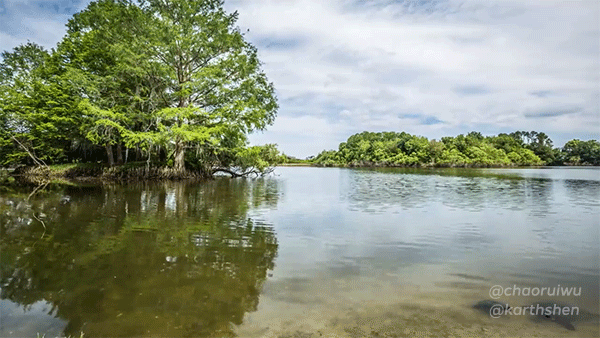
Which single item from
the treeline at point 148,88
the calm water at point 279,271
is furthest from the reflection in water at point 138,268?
the treeline at point 148,88

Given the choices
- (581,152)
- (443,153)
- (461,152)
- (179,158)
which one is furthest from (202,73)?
(581,152)

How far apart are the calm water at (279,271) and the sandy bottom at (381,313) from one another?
0.07ft

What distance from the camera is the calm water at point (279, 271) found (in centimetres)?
391

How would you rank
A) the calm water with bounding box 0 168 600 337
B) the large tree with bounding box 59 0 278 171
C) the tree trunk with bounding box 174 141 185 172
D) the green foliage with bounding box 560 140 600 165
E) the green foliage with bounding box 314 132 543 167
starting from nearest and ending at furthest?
the calm water with bounding box 0 168 600 337
the large tree with bounding box 59 0 278 171
the tree trunk with bounding box 174 141 185 172
the green foliage with bounding box 314 132 543 167
the green foliage with bounding box 560 140 600 165

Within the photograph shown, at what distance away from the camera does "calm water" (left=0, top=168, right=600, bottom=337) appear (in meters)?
3.91

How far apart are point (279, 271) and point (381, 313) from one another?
2096 mm

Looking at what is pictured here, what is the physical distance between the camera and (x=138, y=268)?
5.70 m

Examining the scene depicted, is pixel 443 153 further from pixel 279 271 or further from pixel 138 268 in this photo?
pixel 138 268

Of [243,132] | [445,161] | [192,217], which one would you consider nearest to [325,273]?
[192,217]

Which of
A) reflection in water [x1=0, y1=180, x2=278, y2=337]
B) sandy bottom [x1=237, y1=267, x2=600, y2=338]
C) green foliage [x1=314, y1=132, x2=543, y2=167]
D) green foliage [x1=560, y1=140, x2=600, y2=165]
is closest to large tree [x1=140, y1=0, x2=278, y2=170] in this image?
reflection in water [x1=0, y1=180, x2=278, y2=337]

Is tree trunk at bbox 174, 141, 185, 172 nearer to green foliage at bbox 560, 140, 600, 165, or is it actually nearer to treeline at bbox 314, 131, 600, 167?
treeline at bbox 314, 131, 600, 167

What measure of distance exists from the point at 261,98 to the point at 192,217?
1864cm

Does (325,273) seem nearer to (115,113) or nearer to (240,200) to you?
(240,200)

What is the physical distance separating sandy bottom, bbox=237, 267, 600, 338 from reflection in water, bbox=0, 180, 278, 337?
1.45 ft
